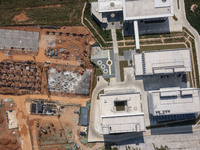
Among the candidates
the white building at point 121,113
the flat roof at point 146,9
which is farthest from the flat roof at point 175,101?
the flat roof at point 146,9

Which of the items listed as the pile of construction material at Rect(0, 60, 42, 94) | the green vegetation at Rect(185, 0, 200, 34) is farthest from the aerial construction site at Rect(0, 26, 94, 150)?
the green vegetation at Rect(185, 0, 200, 34)

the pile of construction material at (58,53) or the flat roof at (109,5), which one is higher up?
the flat roof at (109,5)

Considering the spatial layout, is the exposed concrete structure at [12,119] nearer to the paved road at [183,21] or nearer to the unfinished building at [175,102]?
the unfinished building at [175,102]

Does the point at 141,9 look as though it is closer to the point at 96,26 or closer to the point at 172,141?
the point at 96,26

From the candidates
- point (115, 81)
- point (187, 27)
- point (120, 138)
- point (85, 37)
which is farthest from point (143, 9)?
point (120, 138)

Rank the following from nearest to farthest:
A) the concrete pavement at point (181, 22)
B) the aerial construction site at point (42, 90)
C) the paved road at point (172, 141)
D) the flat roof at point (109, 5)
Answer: the flat roof at point (109, 5) < the paved road at point (172, 141) < the aerial construction site at point (42, 90) < the concrete pavement at point (181, 22)

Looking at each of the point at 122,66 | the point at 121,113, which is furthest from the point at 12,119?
the point at 122,66

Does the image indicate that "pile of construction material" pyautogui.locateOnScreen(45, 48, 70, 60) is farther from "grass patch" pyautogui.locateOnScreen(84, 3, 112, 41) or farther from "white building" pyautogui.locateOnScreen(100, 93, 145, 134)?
"white building" pyautogui.locateOnScreen(100, 93, 145, 134)
